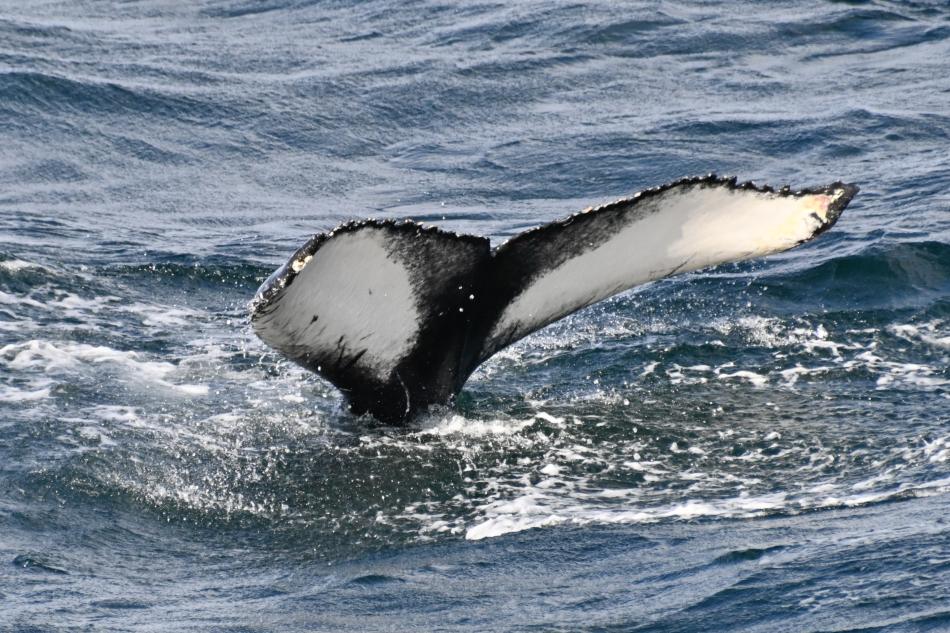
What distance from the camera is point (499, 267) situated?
5.46 m

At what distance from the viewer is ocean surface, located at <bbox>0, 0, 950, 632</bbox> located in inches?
183

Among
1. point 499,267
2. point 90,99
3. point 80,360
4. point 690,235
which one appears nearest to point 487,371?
point 499,267

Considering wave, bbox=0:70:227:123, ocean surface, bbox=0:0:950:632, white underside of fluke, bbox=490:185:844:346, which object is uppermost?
wave, bbox=0:70:227:123

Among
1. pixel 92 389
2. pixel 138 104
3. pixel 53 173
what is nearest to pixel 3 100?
pixel 138 104

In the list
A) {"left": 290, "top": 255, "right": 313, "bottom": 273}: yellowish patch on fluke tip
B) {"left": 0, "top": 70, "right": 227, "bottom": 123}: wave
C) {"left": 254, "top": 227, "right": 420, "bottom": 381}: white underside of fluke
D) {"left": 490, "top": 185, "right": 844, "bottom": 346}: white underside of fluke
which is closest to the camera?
{"left": 290, "top": 255, "right": 313, "bottom": 273}: yellowish patch on fluke tip

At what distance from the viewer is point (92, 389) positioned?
679cm

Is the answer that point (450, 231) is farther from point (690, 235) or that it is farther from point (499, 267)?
point (690, 235)

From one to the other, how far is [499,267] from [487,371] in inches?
66.0

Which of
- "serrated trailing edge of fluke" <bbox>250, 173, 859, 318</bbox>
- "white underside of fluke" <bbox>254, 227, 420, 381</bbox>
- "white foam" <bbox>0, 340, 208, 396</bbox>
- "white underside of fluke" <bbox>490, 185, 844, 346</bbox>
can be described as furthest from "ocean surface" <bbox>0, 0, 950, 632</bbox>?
"serrated trailing edge of fluke" <bbox>250, 173, 859, 318</bbox>

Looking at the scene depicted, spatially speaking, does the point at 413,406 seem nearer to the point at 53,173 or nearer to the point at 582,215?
the point at 582,215

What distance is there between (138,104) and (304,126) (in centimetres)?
157

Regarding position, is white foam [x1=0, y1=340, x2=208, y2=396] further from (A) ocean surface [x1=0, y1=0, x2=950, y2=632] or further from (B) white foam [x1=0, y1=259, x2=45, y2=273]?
(B) white foam [x1=0, y1=259, x2=45, y2=273]

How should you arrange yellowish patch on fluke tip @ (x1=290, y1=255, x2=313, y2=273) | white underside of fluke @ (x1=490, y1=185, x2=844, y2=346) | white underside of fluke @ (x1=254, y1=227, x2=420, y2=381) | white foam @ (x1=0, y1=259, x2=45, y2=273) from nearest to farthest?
1. yellowish patch on fluke tip @ (x1=290, y1=255, x2=313, y2=273)
2. white underside of fluke @ (x1=254, y1=227, x2=420, y2=381)
3. white underside of fluke @ (x1=490, y1=185, x2=844, y2=346)
4. white foam @ (x1=0, y1=259, x2=45, y2=273)

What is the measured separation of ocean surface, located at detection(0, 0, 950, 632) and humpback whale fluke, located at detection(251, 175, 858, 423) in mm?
565
